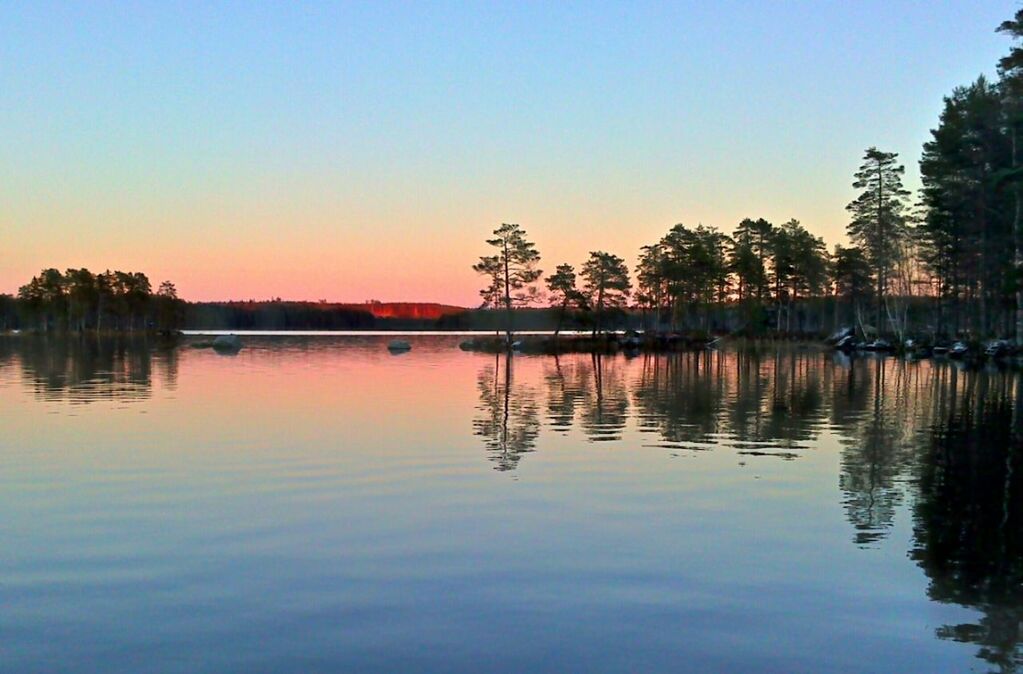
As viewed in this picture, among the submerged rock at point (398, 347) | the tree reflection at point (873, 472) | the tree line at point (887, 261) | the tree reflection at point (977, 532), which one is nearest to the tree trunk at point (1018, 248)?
the tree line at point (887, 261)

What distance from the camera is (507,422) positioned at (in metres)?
25.9

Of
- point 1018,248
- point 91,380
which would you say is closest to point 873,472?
point 91,380

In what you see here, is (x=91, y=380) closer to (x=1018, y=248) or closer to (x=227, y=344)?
(x=1018, y=248)

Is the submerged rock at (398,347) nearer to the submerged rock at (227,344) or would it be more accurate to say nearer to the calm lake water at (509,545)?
the submerged rock at (227,344)

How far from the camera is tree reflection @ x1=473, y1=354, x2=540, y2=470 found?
1970cm

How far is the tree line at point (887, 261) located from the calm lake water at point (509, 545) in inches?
1289

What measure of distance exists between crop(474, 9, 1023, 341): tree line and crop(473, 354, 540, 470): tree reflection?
26735 millimetres

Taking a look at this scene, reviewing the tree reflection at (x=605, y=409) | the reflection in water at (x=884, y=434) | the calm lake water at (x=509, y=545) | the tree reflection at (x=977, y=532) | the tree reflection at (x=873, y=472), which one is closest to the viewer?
the calm lake water at (x=509, y=545)

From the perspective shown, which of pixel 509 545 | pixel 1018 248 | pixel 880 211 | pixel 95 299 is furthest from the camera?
pixel 95 299

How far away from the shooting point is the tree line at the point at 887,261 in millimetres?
57797

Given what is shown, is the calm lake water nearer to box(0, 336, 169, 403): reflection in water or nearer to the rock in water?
box(0, 336, 169, 403): reflection in water

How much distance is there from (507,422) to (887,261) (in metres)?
73.7

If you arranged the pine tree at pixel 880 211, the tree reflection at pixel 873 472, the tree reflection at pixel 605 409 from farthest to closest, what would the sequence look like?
the pine tree at pixel 880 211
the tree reflection at pixel 605 409
the tree reflection at pixel 873 472

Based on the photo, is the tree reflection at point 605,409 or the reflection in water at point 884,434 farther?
the tree reflection at point 605,409
